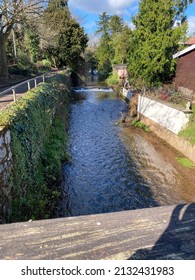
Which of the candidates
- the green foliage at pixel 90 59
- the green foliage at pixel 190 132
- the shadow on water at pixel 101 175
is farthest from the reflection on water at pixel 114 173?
the green foliage at pixel 90 59

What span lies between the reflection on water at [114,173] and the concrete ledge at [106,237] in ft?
13.6

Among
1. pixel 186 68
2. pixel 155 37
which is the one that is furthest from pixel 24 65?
pixel 186 68

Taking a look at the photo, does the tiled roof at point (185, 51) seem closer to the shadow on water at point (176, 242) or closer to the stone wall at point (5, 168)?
the stone wall at point (5, 168)

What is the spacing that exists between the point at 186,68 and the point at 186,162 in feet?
27.2

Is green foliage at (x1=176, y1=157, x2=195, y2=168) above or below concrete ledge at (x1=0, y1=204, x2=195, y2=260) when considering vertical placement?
below

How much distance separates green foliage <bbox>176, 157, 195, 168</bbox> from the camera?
8.97 m

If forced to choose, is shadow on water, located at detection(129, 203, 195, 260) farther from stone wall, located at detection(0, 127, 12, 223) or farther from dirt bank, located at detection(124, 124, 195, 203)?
dirt bank, located at detection(124, 124, 195, 203)

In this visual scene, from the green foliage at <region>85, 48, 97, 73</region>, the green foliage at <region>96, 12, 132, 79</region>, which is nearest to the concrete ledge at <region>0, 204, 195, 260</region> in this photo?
the green foliage at <region>96, 12, 132, 79</region>

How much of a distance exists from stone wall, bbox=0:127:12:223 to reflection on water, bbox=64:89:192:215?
8.06 ft

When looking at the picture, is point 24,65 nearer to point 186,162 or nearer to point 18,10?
point 18,10

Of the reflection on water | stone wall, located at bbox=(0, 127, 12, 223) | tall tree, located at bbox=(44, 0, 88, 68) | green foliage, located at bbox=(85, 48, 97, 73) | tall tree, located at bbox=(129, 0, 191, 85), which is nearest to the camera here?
stone wall, located at bbox=(0, 127, 12, 223)

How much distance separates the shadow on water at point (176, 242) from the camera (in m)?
1.86

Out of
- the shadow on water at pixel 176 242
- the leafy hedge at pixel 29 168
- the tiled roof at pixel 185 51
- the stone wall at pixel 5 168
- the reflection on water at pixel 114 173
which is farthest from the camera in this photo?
the tiled roof at pixel 185 51
